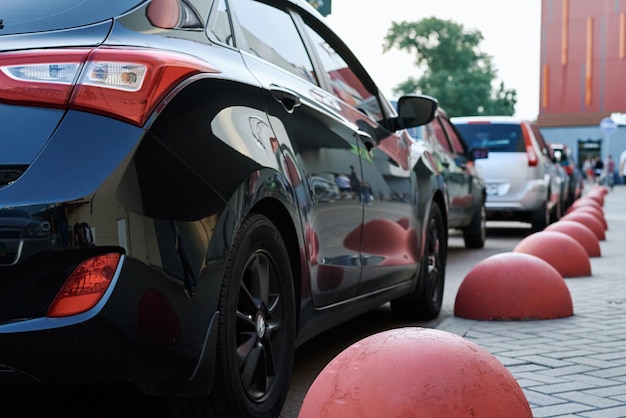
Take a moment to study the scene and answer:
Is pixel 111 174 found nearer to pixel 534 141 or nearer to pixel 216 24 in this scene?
pixel 216 24

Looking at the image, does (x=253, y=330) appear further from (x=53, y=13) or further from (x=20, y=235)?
(x=53, y=13)

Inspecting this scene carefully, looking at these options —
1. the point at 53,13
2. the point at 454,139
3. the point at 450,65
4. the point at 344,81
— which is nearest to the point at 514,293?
the point at 344,81

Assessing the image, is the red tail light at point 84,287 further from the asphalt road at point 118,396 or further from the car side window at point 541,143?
the car side window at point 541,143

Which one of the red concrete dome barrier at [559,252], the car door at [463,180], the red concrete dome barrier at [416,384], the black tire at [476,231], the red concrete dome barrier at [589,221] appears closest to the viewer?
the red concrete dome barrier at [416,384]

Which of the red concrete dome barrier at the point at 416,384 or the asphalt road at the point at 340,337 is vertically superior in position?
the red concrete dome barrier at the point at 416,384

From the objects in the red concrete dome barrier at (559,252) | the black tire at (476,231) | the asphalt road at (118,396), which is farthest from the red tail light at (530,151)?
the asphalt road at (118,396)

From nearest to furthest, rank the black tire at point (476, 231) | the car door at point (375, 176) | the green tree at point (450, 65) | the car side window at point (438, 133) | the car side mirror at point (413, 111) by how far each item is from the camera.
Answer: the car door at point (375, 176) → the car side mirror at point (413, 111) → the car side window at point (438, 133) → the black tire at point (476, 231) → the green tree at point (450, 65)

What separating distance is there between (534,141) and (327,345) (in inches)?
374

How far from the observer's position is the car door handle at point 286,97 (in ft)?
11.3

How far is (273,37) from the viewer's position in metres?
3.96

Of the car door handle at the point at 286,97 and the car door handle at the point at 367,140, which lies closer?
the car door handle at the point at 286,97

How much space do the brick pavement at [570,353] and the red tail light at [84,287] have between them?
6.13 ft

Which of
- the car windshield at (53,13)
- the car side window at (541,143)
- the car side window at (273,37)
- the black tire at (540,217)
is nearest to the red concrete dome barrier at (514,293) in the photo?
the car side window at (273,37)

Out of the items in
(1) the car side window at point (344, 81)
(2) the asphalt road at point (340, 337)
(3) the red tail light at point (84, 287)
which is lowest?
(2) the asphalt road at point (340, 337)
